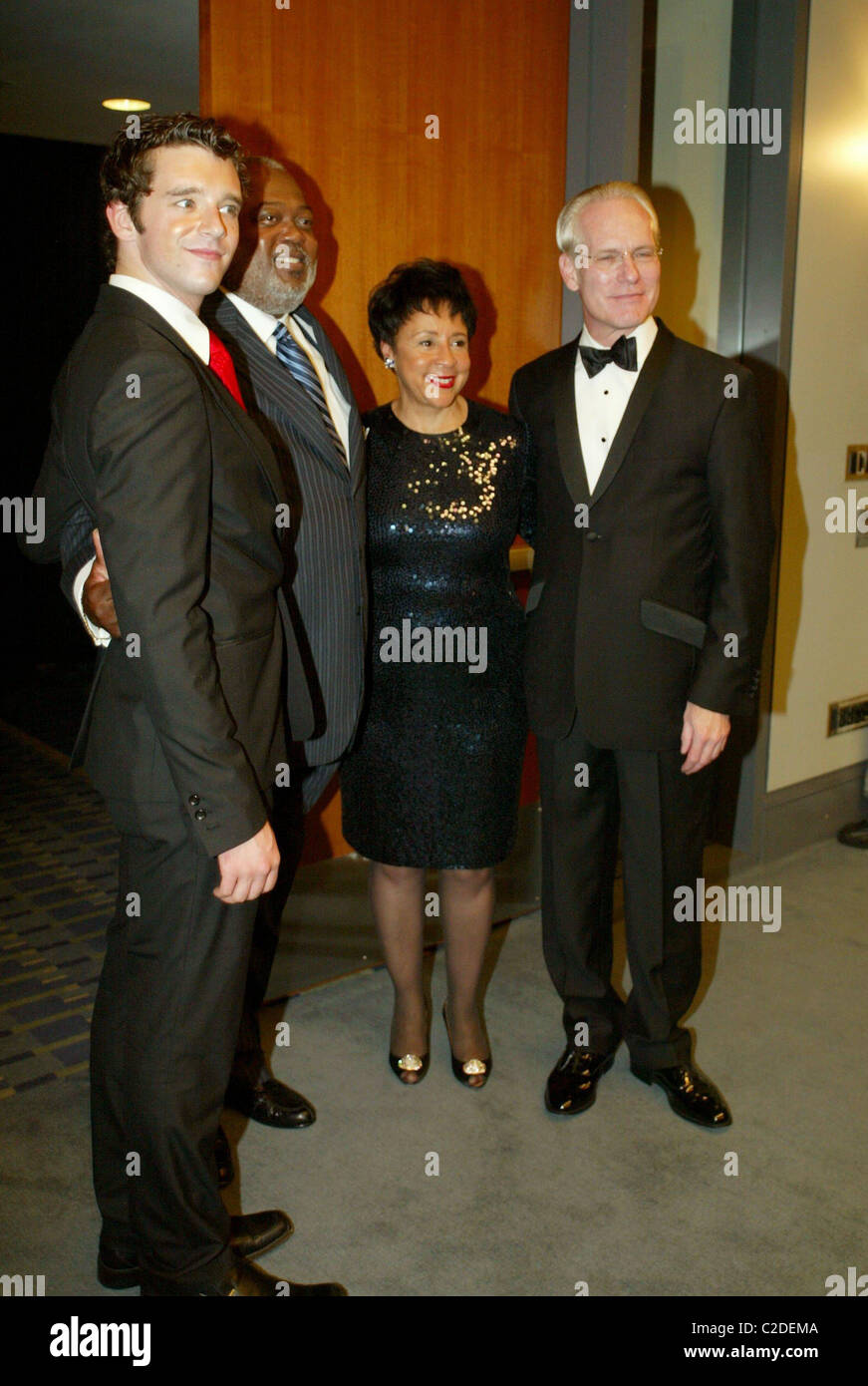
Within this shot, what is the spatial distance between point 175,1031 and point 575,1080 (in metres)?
1.12

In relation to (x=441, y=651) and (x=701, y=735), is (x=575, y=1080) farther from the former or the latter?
(x=441, y=651)

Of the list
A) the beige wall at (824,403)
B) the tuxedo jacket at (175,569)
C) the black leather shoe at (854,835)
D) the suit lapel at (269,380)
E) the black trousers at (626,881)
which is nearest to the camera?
the tuxedo jacket at (175,569)

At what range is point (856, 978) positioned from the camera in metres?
3.11

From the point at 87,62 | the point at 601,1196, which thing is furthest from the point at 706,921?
the point at 87,62

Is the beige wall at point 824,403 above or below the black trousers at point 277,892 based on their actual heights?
above

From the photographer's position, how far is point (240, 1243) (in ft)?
6.57

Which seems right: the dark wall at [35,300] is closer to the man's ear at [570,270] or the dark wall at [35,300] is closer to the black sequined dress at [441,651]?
the black sequined dress at [441,651]

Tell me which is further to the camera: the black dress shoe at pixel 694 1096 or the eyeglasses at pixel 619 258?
the black dress shoe at pixel 694 1096

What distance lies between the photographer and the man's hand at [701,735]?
2.28 metres

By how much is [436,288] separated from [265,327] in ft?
1.34

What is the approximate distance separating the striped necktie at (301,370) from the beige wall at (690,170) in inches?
84.5

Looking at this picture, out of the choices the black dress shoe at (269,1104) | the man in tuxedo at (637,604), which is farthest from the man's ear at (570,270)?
the black dress shoe at (269,1104)

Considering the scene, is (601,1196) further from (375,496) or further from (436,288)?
(436,288)

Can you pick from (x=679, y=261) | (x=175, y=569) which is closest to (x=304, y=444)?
(x=175, y=569)
